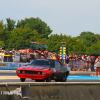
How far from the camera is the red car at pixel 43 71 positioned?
1316 cm

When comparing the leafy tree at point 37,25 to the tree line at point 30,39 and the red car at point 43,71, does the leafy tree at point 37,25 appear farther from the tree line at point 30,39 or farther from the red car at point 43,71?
the red car at point 43,71

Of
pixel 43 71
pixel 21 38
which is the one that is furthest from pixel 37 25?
pixel 43 71

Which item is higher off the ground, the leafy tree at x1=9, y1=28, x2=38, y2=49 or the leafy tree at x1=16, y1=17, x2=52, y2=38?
the leafy tree at x1=16, y1=17, x2=52, y2=38

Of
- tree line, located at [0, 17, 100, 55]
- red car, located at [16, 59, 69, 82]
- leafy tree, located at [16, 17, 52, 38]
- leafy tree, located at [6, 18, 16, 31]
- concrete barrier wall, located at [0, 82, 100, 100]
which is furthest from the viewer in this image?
leafy tree, located at [16, 17, 52, 38]

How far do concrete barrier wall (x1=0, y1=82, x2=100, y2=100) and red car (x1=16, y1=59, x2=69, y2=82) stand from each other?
4.72 m

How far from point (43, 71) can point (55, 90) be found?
479 cm

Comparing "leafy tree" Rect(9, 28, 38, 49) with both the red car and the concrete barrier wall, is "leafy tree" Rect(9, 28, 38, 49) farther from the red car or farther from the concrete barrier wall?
the concrete barrier wall

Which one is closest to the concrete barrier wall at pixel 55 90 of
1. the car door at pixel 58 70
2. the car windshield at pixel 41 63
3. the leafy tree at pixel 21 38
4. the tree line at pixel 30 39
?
the car door at pixel 58 70

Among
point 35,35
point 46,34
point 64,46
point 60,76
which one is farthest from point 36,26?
point 60,76

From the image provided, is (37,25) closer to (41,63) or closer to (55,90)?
(41,63)

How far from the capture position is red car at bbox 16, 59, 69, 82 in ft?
43.2

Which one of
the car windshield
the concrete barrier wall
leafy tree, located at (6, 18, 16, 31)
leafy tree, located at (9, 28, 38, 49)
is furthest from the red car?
leafy tree, located at (6, 18, 16, 31)

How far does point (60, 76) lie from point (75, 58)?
12497mm

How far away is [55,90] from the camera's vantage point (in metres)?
8.37
